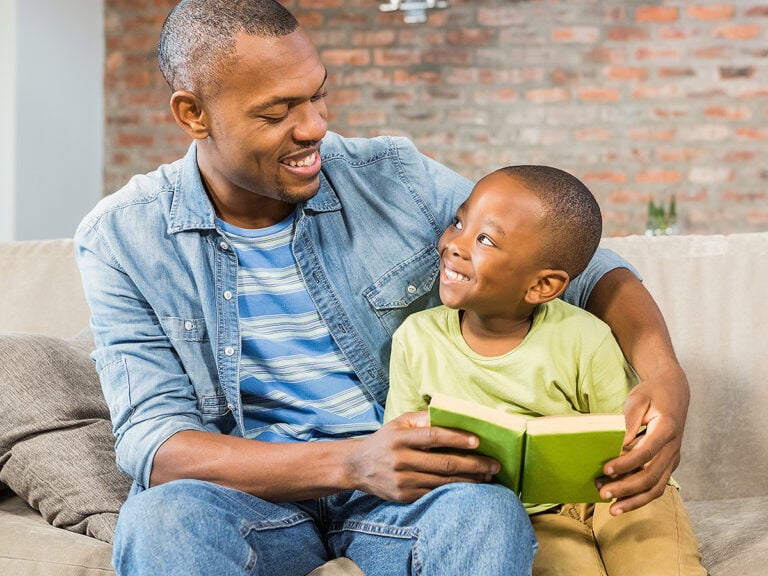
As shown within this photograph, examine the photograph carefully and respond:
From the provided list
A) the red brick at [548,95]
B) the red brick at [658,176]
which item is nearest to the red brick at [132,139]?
the red brick at [548,95]

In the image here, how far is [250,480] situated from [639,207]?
11.6 feet

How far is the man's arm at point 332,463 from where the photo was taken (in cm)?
129

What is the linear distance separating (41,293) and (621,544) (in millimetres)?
1364

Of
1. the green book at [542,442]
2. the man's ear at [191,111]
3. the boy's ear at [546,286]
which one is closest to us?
the green book at [542,442]

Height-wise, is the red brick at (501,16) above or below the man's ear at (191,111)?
above

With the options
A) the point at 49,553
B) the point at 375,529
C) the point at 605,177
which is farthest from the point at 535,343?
the point at 605,177

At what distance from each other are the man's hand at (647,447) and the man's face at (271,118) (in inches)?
24.6

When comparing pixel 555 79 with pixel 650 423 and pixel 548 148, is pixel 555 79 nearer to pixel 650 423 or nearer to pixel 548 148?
pixel 548 148

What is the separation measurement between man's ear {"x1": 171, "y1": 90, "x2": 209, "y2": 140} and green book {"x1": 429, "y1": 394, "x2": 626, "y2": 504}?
0.69 meters

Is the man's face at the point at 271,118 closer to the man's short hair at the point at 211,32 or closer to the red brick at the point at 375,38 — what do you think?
the man's short hair at the point at 211,32

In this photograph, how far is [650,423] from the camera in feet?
4.50

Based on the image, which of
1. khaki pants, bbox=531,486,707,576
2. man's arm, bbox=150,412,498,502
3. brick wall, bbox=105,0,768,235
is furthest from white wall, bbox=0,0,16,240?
khaki pants, bbox=531,486,707,576

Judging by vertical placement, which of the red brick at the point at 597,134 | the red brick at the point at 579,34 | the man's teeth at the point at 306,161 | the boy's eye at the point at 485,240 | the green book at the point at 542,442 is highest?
the red brick at the point at 579,34

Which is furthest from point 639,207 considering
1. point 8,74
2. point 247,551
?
point 247,551
